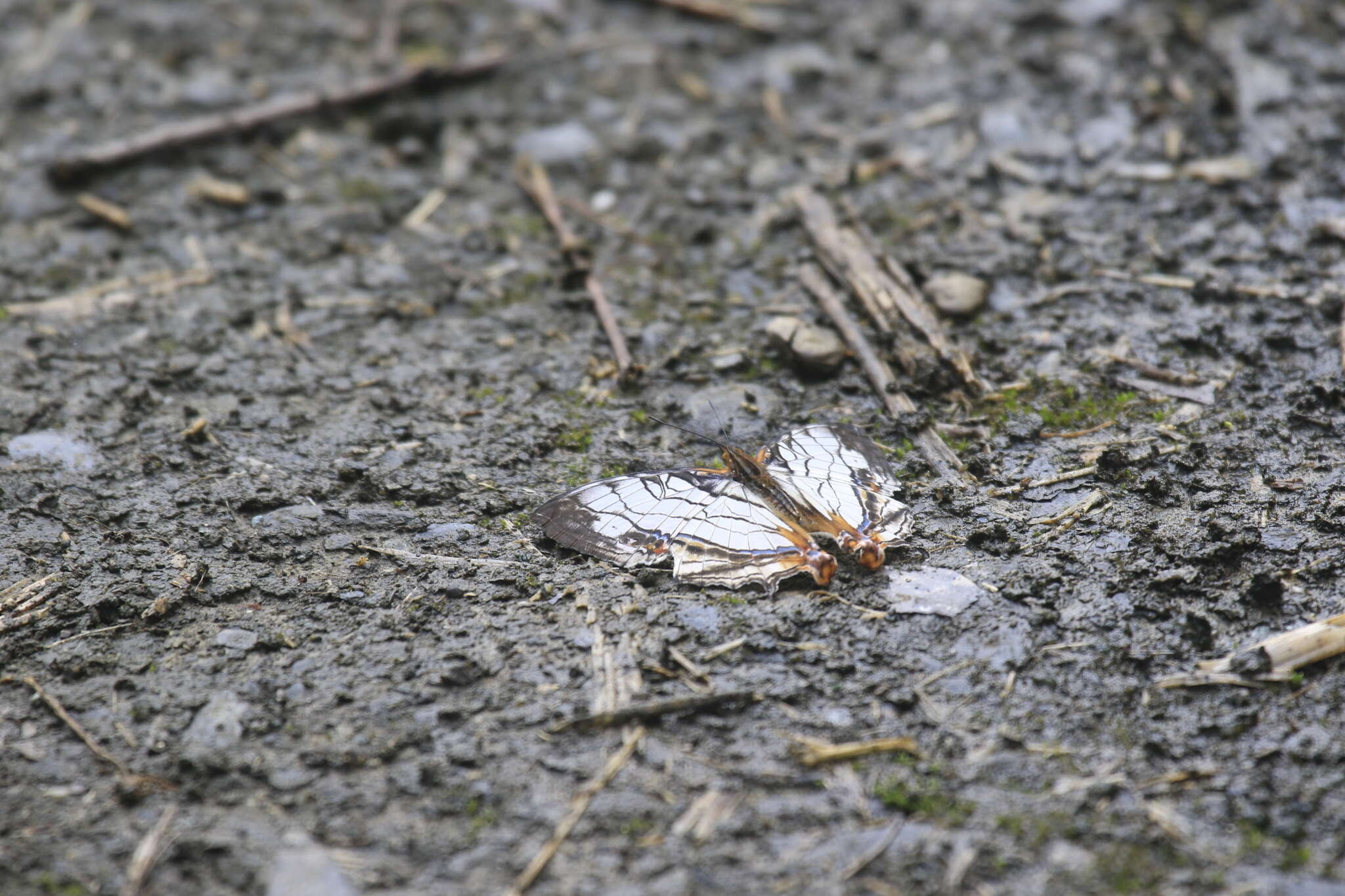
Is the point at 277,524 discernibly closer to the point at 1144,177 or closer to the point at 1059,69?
the point at 1144,177

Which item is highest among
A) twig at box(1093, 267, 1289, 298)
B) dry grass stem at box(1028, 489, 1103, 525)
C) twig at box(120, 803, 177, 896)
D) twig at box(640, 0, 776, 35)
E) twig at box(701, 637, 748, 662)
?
twig at box(640, 0, 776, 35)

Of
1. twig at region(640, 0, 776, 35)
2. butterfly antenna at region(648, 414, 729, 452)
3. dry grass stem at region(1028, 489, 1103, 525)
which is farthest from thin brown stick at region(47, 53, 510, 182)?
dry grass stem at region(1028, 489, 1103, 525)

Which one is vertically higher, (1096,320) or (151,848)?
(1096,320)

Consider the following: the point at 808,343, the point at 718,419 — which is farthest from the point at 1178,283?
the point at 718,419

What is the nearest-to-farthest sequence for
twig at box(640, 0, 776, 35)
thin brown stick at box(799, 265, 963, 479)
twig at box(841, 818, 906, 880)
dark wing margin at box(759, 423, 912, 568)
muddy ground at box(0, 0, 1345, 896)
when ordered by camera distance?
1. twig at box(841, 818, 906, 880)
2. muddy ground at box(0, 0, 1345, 896)
3. dark wing margin at box(759, 423, 912, 568)
4. thin brown stick at box(799, 265, 963, 479)
5. twig at box(640, 0, 776, 35)

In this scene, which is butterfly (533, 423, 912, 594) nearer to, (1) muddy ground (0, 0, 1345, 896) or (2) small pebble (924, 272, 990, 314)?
(1) muddy ground (0, 0, 1345, 896)

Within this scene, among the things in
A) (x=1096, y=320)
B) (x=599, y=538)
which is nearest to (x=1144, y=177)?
(x=1096, y=320)

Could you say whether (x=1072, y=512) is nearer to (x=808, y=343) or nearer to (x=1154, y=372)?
(x=1154, y=372)

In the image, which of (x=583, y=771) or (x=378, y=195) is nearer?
(x=583, y=771)
